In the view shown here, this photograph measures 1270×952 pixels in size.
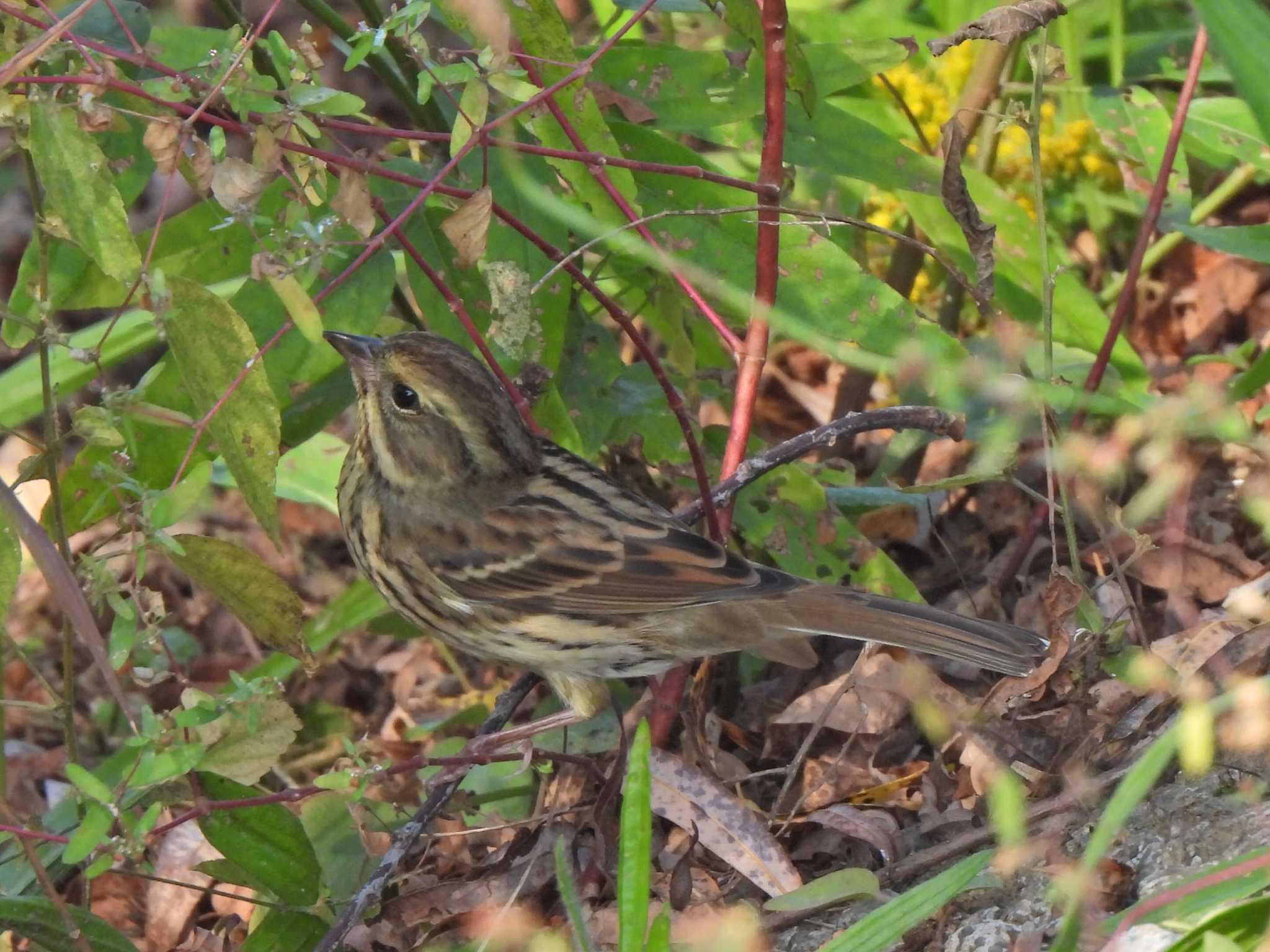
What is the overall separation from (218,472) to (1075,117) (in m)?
2.81

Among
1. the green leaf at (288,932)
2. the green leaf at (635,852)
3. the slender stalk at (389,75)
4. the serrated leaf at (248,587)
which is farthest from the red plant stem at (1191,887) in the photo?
the slender stalk at (389,75)

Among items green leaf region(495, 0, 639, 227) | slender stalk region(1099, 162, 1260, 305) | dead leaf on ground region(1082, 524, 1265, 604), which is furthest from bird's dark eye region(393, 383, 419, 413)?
slender stalk region(1099, 162, 1260, 305)

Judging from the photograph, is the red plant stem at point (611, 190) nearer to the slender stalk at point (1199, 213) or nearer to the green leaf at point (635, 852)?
the green leaf at point (635, 852)

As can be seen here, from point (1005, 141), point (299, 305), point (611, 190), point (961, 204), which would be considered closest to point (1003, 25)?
point (961, 204)

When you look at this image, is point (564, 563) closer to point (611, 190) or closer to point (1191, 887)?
point (611, 190)

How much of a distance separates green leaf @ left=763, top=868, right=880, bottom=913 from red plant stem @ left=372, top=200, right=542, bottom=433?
3.87ft

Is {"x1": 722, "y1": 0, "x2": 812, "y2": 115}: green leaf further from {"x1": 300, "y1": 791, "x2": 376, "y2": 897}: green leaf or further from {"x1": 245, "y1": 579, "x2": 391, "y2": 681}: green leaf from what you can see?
{"x1": 300, "y1": 791, "x2": 376, "y2": 897}: green leaf

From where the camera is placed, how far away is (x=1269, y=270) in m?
4.59

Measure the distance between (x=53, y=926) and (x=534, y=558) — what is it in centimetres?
125

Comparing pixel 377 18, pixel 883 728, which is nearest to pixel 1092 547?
pixel 883 728

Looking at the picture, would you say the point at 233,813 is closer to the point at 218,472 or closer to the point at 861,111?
the point at 218,472

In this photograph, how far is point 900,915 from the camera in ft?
6.92

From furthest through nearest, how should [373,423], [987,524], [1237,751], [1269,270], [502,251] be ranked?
[1269,270]
[987,524]
[373,423]
[502,251]
[1237,751]

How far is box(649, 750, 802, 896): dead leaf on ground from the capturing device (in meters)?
2.82
